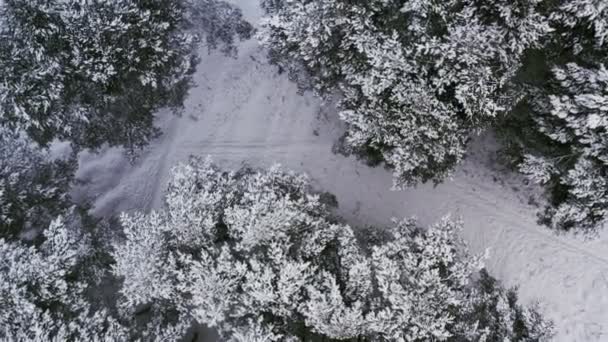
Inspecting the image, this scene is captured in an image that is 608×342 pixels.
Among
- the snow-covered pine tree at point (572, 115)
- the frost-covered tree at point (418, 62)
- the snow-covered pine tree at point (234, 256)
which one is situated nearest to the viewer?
the snow-covered pine tree at point (572, 115)

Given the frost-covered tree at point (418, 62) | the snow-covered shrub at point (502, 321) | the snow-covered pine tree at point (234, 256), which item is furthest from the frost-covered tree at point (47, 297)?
the snow-covered shrub at point (502, 321)

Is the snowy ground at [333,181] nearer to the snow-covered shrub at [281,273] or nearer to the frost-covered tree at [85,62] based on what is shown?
the frost-covered tree at [85,62]

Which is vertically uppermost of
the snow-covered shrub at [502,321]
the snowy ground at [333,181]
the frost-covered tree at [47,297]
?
the snowy ground at [333,181]

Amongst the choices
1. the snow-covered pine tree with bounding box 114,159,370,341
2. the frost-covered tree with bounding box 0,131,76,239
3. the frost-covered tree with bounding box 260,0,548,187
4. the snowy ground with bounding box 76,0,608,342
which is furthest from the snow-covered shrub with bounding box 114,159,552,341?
the snowy ground with bounding box 76,0,608,342

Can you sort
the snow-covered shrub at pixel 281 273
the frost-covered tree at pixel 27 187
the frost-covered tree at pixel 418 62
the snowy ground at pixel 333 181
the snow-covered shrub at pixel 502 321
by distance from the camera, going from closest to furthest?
the frost-covered tree at pixel 418 62, the snow-covered shrub at pixel 281 273, the snow-covered shrub at pixel 502 321, the frost-covered tree at pixel 27 187, the snowy ground at pixel 333 181

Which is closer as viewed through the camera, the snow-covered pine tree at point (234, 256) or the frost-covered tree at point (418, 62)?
the frost-covered tree at point (418, 62)

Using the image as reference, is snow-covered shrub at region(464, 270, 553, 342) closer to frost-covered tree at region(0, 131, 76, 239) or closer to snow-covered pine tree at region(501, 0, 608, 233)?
snow-covered pine tree at region(501, 0, 608, 233)
